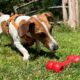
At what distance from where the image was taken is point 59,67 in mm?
5730

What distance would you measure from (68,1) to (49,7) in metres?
1.13

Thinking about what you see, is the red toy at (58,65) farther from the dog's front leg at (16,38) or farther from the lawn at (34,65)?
the dog's front leg at (16,38)

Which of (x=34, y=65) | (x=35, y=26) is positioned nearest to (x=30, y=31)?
(x=35, y=26)

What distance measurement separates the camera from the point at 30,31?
21.6 feet

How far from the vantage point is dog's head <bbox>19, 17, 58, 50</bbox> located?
6.34 meters

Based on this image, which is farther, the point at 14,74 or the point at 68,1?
the point at 68,1

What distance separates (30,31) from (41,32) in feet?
0.87

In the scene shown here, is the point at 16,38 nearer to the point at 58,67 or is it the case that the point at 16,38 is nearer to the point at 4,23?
the point at 4,23

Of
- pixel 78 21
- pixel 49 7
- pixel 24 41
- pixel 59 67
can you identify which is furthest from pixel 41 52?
pixel 49 7

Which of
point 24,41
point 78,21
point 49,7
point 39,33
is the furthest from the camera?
point 49,7

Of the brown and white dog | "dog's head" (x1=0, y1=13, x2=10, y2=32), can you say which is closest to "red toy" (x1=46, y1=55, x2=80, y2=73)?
the brown and white dog

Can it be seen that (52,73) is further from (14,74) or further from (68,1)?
(68,1)

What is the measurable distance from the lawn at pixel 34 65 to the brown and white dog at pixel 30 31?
288 millimetres

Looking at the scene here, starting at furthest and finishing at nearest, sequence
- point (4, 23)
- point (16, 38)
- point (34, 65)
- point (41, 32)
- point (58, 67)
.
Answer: point (4, 23) → point (16, 38) → point (41, 32) → point (34, 65) → point (58, 67)
